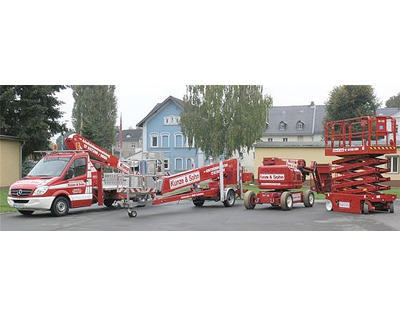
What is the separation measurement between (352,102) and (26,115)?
30243mm

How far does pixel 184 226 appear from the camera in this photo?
1295cm

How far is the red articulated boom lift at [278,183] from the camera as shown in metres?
17.0

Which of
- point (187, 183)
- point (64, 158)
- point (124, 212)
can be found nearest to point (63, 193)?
point (64, 158)

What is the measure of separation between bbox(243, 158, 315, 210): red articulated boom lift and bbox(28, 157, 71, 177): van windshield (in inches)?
286

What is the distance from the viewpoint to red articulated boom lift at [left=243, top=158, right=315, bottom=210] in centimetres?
1695

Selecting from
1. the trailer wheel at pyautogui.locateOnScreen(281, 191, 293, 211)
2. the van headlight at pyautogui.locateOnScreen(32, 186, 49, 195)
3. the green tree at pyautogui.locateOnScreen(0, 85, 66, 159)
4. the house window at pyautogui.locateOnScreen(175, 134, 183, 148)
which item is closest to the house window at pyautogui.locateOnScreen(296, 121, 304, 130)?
the house window at pyautogui.locateOnScreen(175, 134, 183, 148)

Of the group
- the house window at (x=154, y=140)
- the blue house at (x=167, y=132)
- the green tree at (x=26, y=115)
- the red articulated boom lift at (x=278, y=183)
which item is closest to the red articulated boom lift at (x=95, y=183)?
the red articulated boom lift at (x=278, y=183)

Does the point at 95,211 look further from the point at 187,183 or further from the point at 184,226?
the point at 184,226

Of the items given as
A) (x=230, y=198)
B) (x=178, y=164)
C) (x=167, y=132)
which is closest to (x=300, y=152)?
(x=178, y=164)

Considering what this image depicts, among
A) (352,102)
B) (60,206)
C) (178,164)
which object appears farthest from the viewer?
(352,102)

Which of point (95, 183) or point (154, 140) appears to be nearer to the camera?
point (95, 183)

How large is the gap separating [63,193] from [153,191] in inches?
124

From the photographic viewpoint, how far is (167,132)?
122 feet

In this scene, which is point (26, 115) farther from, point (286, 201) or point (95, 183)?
point (286, 201)
